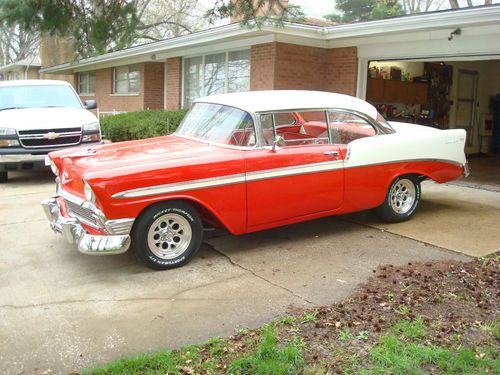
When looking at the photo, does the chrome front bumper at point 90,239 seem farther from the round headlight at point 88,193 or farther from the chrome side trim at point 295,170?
the chrome side trim at point 295,170

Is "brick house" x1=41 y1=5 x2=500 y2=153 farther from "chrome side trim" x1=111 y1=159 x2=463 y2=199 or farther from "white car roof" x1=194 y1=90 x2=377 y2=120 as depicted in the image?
"chrome side trim" x1=111 y1=159 x2=463 y2=199

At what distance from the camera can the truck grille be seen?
9.17m

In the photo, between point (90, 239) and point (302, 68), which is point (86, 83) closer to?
point (302, 68)

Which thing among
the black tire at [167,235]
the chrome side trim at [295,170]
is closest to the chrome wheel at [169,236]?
the black tire at [167,235]

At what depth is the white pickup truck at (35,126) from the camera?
9.10 meters

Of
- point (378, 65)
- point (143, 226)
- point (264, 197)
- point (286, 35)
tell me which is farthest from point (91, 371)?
point (378, 65)

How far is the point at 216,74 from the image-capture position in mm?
14328

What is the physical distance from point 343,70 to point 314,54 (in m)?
0.78

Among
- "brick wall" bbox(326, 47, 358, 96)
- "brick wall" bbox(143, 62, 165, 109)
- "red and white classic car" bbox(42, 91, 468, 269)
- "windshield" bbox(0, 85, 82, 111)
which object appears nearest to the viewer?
"red and white classic car" bbox(42, 91, 468, 269)

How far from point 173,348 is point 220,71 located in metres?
11.4

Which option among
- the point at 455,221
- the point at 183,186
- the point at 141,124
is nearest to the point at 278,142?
the point at 183,186

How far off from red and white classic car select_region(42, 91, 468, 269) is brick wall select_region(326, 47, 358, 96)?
16.9ft

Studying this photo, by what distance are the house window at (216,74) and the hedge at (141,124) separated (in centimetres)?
130

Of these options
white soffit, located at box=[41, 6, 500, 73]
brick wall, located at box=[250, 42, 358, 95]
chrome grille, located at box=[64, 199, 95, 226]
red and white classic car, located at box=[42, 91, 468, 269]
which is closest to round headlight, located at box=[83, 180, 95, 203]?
red and white classic car, located at box=[42, 91, 468, 269]
